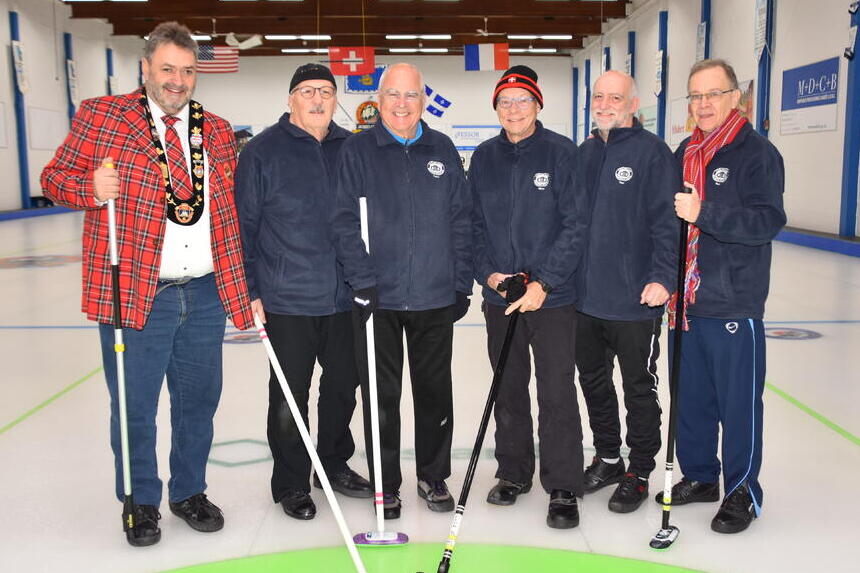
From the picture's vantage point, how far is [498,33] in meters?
22.8

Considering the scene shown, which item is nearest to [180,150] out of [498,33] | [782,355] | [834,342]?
[782,355]

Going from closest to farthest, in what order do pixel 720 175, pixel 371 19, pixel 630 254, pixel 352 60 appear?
pixel 720 175 < pixel 630 254 < pixel 352 60 < pixel 371 19

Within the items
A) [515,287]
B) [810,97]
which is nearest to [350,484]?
[515,287]

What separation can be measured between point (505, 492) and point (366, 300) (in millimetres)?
962

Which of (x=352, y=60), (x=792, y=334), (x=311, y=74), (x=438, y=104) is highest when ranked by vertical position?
(x=352, y=60)

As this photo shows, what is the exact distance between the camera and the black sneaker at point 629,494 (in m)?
3.07

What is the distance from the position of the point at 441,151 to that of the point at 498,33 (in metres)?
20.9

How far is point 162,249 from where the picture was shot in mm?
2752

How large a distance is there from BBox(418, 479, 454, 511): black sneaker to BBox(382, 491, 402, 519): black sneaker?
4.9 inches

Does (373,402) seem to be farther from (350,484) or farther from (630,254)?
(630,254)

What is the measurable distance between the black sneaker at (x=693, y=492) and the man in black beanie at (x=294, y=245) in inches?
54.3

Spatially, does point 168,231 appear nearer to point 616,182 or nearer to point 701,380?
point 616,182

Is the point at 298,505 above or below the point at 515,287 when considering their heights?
below

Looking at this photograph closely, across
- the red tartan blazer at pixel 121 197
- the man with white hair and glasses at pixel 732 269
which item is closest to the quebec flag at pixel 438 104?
the man with white hair and glasses at pixel 732 269
